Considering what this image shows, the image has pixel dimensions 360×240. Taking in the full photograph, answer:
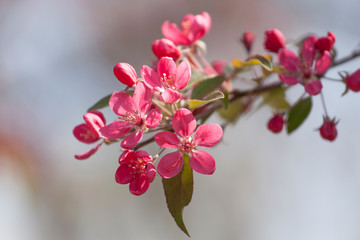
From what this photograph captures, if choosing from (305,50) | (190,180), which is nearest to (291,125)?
(305,50)

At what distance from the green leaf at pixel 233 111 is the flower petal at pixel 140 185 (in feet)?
2.66

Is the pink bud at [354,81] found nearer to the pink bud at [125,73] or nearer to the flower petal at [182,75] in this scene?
the flower petal at [182,75]

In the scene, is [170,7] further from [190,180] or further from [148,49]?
[190,180]

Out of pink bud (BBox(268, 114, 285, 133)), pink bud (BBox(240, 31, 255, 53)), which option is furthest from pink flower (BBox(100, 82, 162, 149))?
pink bud (BBox(240, 31, 255, 53))

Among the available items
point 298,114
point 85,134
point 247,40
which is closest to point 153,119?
point 85,134

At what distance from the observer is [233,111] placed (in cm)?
183

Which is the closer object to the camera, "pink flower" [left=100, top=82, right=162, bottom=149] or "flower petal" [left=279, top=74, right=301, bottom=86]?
"pink flower" [left=100, top=82, right=162, bottom=149]

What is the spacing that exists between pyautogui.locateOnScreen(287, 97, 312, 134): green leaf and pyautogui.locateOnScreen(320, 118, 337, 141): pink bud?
0.54 ft

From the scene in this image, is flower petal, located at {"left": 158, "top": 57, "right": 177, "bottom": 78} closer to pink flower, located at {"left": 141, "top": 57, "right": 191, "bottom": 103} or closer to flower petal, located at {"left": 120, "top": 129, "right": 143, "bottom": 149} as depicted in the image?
pink flower, located at {"left": 141, "top": 57, "right": 191, "bottom": 103}

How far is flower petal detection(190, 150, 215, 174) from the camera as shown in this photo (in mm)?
1033

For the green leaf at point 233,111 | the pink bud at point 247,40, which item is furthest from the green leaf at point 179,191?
the pink bud at point 247,40

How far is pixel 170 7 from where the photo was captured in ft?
20.6

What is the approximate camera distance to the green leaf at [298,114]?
1536mm

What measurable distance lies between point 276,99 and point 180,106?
0.67 meters
